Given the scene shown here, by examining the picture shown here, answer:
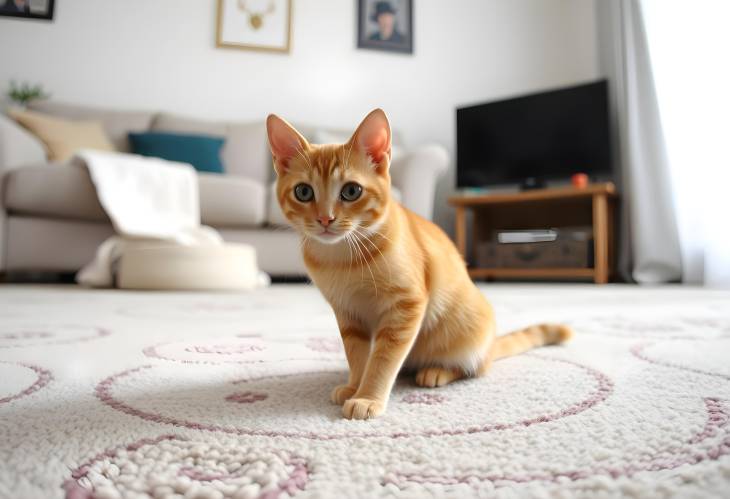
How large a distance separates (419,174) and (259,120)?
1331 mm

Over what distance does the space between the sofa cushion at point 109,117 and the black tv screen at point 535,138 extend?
6.59ft

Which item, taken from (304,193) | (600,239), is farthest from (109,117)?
(304,193)

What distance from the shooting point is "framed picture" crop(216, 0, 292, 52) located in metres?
Answer: 3.49

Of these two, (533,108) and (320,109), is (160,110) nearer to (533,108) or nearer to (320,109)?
(320,109)

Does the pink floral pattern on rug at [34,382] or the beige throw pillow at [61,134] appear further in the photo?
the beige throw pillow at [61,134]

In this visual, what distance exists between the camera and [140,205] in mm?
2162

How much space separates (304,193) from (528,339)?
1.33 ft

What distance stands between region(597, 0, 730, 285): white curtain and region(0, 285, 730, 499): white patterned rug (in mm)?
1843

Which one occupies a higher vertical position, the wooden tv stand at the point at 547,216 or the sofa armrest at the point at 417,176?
the sofa armrest at the point at 417,176

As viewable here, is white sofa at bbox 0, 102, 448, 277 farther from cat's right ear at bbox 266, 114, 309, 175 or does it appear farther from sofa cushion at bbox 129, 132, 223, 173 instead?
cat's right ear at bbox 266, 114, 309, 175

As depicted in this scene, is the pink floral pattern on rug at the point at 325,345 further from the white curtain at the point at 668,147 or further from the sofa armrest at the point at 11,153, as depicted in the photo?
the white curtain at the point at 668,147

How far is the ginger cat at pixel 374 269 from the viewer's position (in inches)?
20.7

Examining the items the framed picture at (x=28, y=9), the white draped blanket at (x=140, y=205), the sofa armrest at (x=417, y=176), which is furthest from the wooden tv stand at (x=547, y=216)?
the framed picture at (x=28, y=9)

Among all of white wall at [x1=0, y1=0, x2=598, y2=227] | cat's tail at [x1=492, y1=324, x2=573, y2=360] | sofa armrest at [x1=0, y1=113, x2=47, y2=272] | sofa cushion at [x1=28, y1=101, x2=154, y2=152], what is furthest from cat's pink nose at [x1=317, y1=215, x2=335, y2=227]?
white wall at [x1=0, y1=0, x2=598, y2=227]
